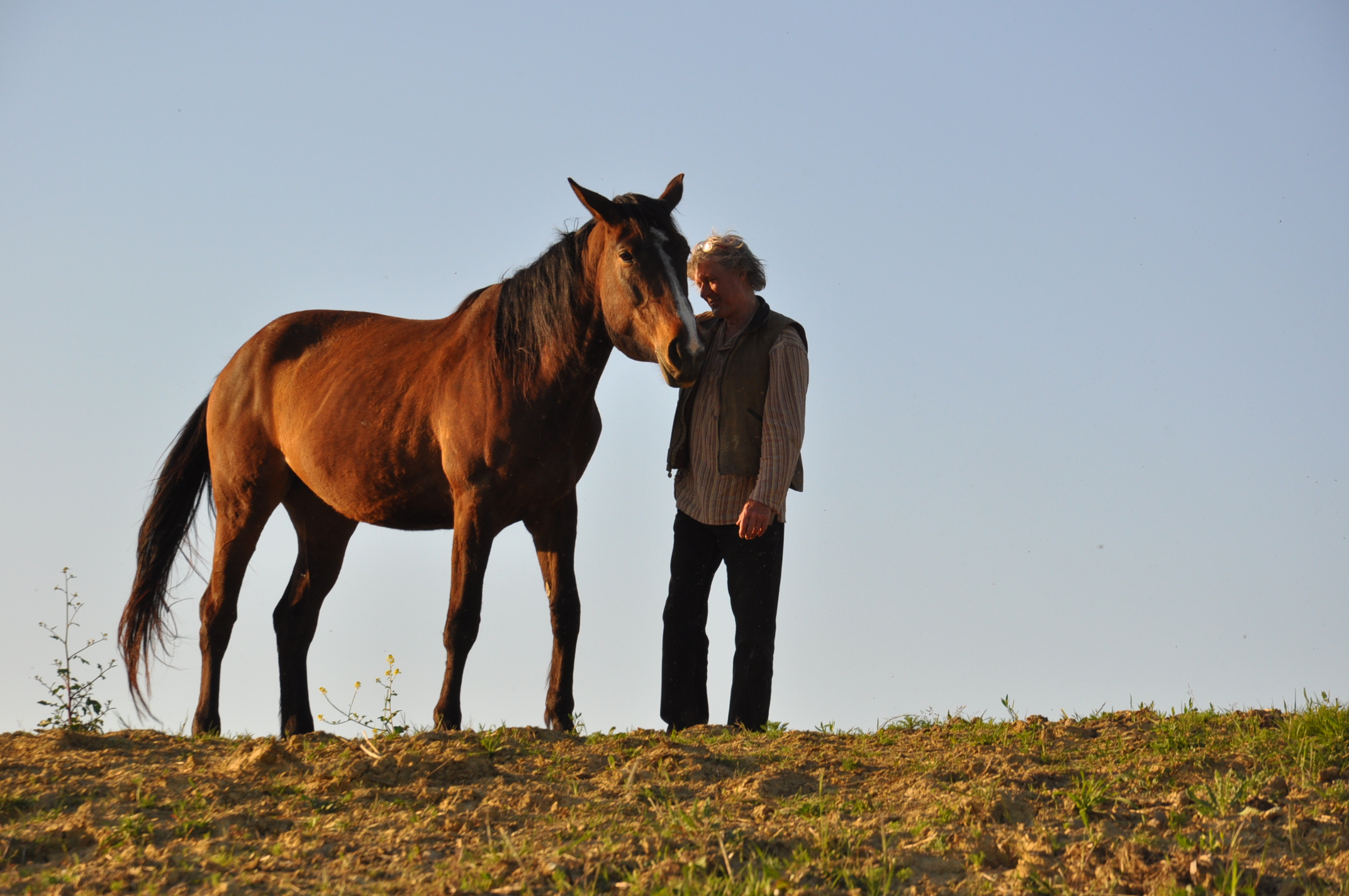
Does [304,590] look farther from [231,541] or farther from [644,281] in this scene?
[644,281]

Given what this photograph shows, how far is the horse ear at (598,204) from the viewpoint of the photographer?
5.25m

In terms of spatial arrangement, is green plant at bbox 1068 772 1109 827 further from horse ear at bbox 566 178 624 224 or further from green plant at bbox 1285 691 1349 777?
horse ear at bbox 566 178 624 224

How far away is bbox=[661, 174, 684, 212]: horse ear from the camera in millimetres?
5555

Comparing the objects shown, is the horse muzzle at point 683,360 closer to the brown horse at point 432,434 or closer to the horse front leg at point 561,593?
the brown horse at point 432,434

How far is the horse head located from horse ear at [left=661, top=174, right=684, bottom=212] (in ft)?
0.22

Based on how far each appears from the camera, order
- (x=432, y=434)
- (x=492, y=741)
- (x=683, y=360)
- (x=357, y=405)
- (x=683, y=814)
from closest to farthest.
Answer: (x=683, y=814) → (x=492, y=741) → (x=683, y=360) → (x=432, y=434) → (x=357, y=405)

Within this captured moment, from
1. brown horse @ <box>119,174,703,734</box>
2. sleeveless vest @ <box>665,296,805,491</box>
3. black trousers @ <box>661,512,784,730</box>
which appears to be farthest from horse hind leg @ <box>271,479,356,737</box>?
sleeveless vest @ <box>665,296,805,491</box>

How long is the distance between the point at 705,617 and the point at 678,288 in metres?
1.65

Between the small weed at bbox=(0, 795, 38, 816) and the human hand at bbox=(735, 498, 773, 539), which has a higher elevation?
the human hand at bbox=(735, 498, 773, 539)

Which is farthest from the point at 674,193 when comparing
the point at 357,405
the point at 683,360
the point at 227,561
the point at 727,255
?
the point at 227,561

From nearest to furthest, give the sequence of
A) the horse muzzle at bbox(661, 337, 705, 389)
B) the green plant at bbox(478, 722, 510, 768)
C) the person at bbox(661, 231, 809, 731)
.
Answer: the green plant at bbox(478, 722, 510, 768) < the horse muzzle at bbox(661, 337, 705, 389) < the person at bbox(661, 231, 809, 731)

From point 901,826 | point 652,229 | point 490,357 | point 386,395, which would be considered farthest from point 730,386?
point 901,826

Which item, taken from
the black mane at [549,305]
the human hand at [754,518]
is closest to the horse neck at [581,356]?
the black mane at [549,305]

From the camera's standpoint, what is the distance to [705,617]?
5.62 m
